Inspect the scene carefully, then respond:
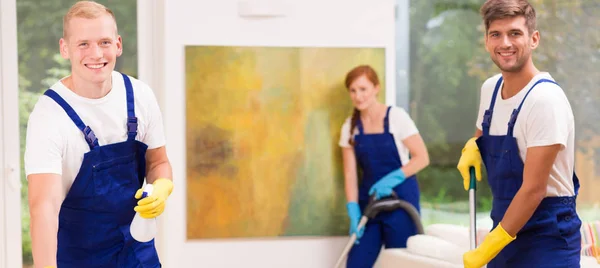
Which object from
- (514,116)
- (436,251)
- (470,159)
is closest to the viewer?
→ (514,116)

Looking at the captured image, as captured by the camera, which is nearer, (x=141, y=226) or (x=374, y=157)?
(x=141, y=226)

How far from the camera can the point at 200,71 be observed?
4.48 m

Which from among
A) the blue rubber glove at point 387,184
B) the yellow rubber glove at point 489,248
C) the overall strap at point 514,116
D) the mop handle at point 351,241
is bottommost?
the mop handle at point 351,241

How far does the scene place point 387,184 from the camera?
445 cm

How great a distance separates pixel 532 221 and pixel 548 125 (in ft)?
1.09

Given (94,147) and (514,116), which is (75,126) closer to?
(94,147)

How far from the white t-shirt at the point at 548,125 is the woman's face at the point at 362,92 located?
1.82m

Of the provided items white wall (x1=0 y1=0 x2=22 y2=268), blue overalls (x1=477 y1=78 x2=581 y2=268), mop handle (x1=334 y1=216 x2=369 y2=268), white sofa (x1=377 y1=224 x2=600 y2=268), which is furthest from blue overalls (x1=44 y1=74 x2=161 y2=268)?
mop handle (x1=334 y1=216 x2=369 y2=268)

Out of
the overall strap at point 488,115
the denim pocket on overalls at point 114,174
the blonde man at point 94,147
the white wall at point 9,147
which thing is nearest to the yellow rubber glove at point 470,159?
the overall strap at point 488,115

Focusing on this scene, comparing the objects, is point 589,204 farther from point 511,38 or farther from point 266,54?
point 511,38

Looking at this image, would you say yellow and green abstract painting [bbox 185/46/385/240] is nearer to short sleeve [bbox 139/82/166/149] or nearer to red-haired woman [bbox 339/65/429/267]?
red-haired woman [bbox 339/65/429/267]

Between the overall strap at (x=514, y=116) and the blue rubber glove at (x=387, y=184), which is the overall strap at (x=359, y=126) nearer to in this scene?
the blue rubber glove at (x=387, y=184)

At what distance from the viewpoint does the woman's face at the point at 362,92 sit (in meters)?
4.50

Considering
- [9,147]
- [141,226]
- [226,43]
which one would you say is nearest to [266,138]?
[226,43]
